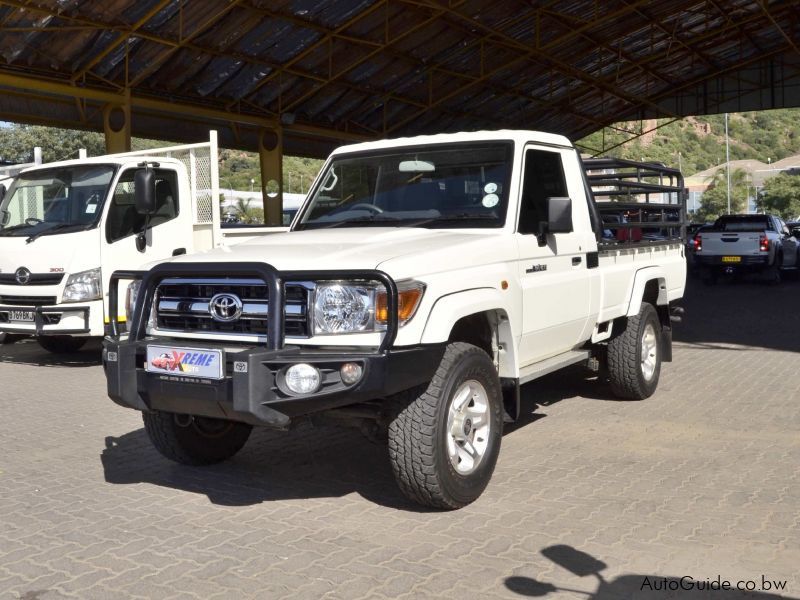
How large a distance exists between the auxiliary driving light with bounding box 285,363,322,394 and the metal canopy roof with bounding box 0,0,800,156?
14634 mm

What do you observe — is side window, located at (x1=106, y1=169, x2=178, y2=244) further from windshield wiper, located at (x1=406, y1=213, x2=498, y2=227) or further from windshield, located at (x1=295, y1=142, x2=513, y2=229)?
windshield wiper, located at (x1=406, y1=213, x2=498, y2=227)

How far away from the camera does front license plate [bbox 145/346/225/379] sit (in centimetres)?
474

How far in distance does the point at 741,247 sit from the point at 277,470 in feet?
61.5

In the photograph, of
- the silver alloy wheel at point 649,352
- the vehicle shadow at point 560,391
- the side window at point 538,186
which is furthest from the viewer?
the silver alloy wheel at point 649,352

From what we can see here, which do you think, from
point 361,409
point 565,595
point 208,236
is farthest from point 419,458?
point 208,236

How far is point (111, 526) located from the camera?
5.02 m

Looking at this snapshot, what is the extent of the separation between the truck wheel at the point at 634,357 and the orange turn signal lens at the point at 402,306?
359 cm

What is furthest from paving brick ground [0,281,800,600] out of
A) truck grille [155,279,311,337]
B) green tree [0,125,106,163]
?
green tree [0,125,106,163]

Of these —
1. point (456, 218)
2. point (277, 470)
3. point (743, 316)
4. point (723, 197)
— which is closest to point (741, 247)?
point (743, 316)

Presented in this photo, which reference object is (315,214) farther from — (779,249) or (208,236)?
(779,249)

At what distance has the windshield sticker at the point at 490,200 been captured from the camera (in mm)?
5879

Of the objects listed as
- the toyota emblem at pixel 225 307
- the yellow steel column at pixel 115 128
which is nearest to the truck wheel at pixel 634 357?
the toyota emblem at pixel 225 307

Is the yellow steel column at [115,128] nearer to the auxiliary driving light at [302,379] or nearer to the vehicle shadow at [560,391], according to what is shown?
the vehicle shadow at [560,391]

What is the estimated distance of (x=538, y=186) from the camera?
6250 mm
